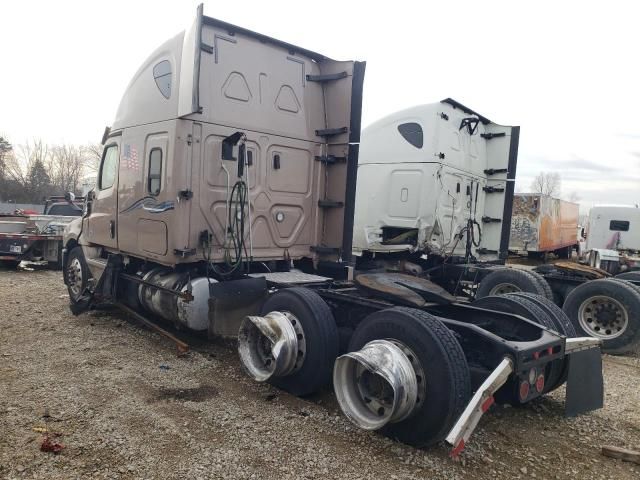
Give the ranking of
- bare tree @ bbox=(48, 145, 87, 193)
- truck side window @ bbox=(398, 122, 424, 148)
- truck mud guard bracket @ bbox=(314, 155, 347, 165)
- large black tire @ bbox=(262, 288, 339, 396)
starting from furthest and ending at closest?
1. bare tree @ bbox=(48, 145, 87, 193)
2. truck side window @ bbox=(398, 122, 424, 148)
3. truck mud guard bracket @ bbox=(314, 155, 347, 165)
4. large black tire @ bbox=(262, 288, 339, 396)

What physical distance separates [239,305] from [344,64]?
10.4 feet

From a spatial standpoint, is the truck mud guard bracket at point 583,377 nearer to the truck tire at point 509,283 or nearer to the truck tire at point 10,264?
the truck tire at point 509,283

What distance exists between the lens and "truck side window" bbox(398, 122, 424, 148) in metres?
8.26

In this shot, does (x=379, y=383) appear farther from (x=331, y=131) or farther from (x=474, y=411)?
(x=331, y=131)

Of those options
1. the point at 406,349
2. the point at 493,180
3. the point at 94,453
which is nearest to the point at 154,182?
the point at 94,453

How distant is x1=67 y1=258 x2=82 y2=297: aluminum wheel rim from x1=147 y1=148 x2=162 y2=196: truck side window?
2.51 meters

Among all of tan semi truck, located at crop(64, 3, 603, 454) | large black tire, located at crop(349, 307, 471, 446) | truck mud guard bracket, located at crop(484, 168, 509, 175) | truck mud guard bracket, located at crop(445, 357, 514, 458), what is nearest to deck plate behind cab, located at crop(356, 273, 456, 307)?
tan semi truck, located at crop(64, 3, 603, 454)

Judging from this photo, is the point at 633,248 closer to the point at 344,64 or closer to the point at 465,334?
the point at 344,64

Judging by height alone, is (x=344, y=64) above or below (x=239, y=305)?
above

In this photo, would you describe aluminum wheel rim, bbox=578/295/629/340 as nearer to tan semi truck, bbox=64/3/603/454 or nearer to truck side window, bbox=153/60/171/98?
tan semi truck, bbox=64/3/603/454

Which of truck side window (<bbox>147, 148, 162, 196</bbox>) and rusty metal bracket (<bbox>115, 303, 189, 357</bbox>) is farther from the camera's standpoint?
truck side window (<bbox>147, 148, 162, 196</bbox>)

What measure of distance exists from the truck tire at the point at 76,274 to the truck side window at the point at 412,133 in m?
5.33

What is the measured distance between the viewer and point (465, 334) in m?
3.62

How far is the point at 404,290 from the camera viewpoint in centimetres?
434
